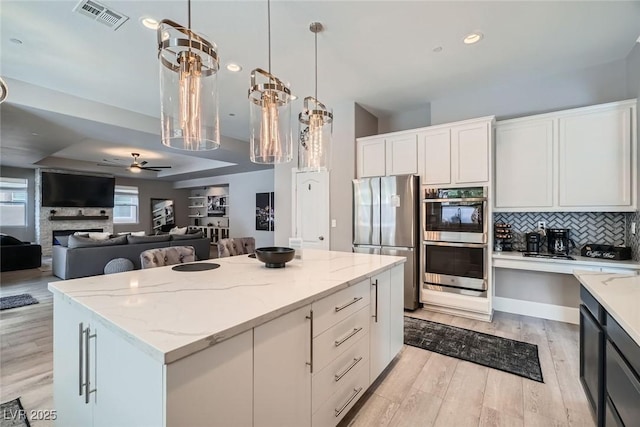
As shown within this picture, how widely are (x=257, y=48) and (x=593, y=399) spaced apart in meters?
3.82

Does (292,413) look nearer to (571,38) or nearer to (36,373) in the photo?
(36,373)

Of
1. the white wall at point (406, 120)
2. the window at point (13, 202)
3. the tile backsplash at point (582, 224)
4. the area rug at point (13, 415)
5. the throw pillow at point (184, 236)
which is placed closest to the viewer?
the area rug at point (13, 415)

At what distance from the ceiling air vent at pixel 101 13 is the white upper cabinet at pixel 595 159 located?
4575 mm

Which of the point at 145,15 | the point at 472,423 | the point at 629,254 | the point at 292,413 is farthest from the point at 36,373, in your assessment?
the point at 629,254

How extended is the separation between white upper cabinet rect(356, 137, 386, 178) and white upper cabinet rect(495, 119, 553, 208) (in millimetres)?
1450

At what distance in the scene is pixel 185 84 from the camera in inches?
62.7

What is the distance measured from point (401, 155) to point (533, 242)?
77.0 inches

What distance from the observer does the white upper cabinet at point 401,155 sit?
154 inches

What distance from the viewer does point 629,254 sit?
2.91 metres

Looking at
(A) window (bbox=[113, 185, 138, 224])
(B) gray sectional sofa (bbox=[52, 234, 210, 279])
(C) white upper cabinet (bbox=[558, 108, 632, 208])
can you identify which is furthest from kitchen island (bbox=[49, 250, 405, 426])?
(A) window (bbox=[113, 185, 138, 224])

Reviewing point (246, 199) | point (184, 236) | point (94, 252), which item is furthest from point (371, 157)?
point (246, 199)

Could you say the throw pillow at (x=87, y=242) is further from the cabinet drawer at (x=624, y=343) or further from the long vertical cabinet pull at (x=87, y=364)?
the cabinet drawer at (x=624, y=343)

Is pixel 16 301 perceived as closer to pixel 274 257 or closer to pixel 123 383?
pixel 274 257

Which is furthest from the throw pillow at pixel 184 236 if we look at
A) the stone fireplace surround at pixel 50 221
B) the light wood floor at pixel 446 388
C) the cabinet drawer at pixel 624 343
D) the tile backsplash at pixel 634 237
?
the tile backsplash at pixel 634 237
